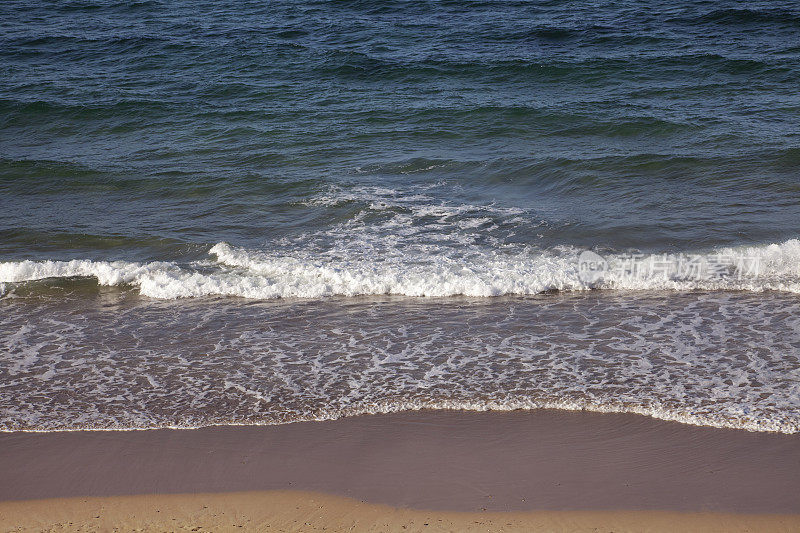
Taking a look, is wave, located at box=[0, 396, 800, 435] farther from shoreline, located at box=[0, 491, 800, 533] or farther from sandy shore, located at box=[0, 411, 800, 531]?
shoreline, located at box=[0, 491, 800, 533]

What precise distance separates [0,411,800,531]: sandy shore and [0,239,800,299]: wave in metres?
2.65

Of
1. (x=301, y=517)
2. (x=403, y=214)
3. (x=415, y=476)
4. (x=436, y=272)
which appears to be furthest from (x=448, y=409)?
(x=403, y=214)

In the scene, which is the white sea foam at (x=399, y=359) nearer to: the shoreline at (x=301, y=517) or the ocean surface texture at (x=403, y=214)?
the ocean surface texture at (x=403, y=214)

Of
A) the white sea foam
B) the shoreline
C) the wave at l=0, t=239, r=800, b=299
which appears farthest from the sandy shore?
the wave at l=0, t=239, r=800, b=299

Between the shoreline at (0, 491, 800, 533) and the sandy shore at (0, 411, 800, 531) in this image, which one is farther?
the sandy shore at (0, 411, 800, 531)

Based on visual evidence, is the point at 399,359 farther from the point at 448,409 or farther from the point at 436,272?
the point at 436,272

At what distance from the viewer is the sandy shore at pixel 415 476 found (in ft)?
14.3

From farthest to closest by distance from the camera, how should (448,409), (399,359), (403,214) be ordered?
1. (403,214)
2. (399,359)
3. (448,409)

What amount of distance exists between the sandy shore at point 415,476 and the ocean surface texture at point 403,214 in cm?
27

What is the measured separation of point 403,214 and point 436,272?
2062 millimetres

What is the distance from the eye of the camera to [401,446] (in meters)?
5.09

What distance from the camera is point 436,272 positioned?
818 cm

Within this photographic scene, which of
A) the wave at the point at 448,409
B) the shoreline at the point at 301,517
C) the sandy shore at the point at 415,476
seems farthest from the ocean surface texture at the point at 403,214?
the shoreline at the point at 301,517

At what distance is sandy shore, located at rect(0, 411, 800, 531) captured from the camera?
14.3 ft
